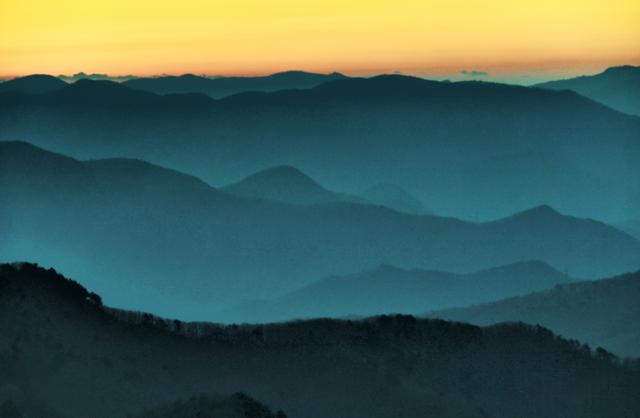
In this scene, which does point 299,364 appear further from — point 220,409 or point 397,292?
point 397,292

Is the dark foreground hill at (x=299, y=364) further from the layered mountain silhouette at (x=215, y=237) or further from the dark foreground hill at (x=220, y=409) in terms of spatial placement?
the layered mountain silhouette at (x=215, y=237)

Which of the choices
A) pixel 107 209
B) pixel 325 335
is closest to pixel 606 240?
pixel 107 209

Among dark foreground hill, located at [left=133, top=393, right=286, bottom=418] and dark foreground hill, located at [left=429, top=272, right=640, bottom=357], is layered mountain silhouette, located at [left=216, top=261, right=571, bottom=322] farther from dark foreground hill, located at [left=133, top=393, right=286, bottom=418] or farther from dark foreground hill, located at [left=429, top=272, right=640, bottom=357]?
dark foreground hill, located at [left=133, top=393, right=286, bottom=418]

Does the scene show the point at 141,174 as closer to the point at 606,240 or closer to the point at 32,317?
the point at 606,240

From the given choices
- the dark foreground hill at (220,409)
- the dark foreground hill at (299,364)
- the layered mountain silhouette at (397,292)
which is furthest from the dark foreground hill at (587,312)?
the layered mountain silhouette at (397,292)

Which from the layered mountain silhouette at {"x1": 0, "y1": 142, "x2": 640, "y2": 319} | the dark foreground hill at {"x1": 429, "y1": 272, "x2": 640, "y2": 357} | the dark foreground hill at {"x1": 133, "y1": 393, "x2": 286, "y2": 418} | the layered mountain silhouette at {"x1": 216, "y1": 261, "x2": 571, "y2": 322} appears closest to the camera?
the dark foreground hill at {"x1": 133, "y1": 393, "x2": 286, "y2": 418}

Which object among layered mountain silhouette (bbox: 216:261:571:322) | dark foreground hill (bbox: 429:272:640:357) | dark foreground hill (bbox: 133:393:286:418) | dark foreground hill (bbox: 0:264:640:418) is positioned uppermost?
dark foreground hill (bbox: 133:393:286:418)

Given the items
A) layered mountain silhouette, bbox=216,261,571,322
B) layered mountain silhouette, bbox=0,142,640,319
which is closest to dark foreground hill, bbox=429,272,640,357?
layered mountain silhouette, bbox=216,261,571,322
